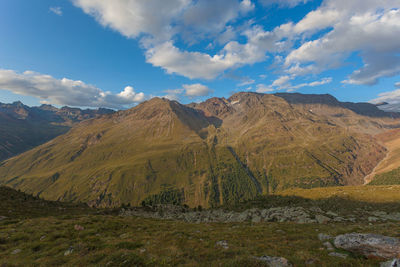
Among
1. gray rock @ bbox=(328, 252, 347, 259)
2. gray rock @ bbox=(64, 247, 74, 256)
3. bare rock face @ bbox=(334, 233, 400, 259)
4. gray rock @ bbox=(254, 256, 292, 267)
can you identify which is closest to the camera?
gray rock @ bbox=(254, 256, 292, 267)

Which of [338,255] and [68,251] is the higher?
[68,251]

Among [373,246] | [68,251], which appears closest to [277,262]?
[373,246]

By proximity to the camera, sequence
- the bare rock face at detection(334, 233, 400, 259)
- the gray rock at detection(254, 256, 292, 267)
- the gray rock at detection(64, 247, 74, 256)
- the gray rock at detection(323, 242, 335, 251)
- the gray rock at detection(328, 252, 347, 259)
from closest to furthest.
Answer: the gray rock at detection(254, 256, 292, 267) → the bare rock face at detection(334, 233, 400, 259) → the gray rock at detection(328, 252, 347, 259) → the gray rock at detection(64, 247, 74, 256) → the gray rock at detection(323, 242, 335, 251)

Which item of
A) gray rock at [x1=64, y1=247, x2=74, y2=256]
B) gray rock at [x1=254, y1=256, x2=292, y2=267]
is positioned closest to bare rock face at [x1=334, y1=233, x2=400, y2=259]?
gray rock at [x1=254, y1=256, x2=292, y2=267]

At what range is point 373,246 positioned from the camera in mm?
11477

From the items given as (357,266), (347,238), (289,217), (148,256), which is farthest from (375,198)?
(148,256)

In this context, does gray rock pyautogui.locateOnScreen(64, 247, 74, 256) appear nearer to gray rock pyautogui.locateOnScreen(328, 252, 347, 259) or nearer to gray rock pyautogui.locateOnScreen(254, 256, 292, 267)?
gray rock pyautogui.locateOnScreen(254, 256, 292, 267)

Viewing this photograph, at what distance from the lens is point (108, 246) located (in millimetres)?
14359

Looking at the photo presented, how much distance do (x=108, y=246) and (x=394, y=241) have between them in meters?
21.1

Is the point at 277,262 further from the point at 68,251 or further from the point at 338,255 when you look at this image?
the point at 68,251

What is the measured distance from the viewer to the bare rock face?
10930 millimetres

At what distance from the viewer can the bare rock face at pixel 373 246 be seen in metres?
10.9

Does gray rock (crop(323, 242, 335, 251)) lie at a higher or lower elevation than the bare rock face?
lower

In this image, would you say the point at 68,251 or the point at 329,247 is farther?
the point at 329,247
